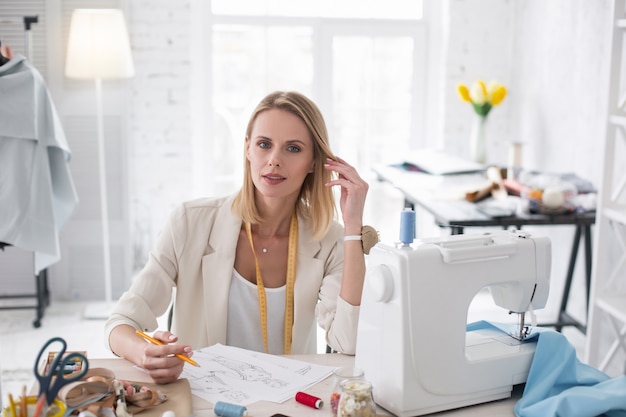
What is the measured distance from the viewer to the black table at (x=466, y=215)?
10.5 ft

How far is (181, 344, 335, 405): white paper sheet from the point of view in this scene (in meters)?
1.57

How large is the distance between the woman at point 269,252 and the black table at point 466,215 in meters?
0.82

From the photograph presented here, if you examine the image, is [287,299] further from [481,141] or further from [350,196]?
[481,141]

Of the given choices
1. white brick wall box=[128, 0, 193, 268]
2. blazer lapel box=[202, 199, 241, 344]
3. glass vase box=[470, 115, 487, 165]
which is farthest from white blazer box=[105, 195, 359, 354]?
white brick wall box=[128, 0, 193, 268]

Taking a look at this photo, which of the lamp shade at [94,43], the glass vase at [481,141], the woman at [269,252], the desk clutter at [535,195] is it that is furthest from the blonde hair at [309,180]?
the glass vase at [481,141]

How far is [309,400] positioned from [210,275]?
0.63 m

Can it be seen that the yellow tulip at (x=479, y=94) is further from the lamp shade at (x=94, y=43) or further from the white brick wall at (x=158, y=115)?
the lamp shade at (x=94, y=43)

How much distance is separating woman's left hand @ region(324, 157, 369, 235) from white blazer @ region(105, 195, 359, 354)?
166mm

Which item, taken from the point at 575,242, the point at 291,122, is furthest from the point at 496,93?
the point at 291,122

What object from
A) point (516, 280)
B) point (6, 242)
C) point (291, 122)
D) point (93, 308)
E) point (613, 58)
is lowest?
point (93, 308)

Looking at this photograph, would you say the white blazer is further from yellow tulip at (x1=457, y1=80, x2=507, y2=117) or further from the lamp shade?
yellow tulip at (x1=457, y1=80, x2=507, y2=117)

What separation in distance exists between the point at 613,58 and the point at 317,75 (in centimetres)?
246

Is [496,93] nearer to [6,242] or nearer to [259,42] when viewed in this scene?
[259,42]

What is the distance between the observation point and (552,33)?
4270mm
